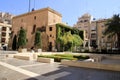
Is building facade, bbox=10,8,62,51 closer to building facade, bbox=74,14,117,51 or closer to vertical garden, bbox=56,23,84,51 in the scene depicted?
vertical garden, bbox=56,23,84,51

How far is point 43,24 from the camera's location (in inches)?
1531

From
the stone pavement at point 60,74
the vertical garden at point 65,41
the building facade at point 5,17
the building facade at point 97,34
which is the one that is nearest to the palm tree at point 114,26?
the vertical garden at point 65,41

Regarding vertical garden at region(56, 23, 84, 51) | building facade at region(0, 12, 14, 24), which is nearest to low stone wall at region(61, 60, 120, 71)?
vertical garden at region(56, 23, 84, 51)

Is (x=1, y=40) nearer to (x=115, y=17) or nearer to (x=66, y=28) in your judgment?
(x=66, y=28)

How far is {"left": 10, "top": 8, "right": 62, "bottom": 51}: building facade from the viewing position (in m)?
37.4

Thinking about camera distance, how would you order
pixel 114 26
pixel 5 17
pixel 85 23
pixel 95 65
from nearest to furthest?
1. pixel 95 65
2. pixel 114 26
3. pixel 85 23
4. pixel 5 17

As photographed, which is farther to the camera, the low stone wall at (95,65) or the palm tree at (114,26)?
the palm tree at (114,26)

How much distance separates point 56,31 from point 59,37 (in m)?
1.90

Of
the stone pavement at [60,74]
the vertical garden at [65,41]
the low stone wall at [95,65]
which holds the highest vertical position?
the vertical garden at [65,41]

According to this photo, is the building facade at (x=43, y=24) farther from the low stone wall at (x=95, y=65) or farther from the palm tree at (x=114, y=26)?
the low stone wall at (x=95, y=65)

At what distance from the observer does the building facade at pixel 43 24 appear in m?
37.4

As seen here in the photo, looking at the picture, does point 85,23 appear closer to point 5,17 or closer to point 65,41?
point 65,41

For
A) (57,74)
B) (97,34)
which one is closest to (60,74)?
(57,74)

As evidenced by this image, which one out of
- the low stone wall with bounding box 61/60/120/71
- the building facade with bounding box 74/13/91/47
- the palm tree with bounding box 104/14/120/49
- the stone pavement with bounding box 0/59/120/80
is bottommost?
the stone pavement with bounding box 0/59/120/80
